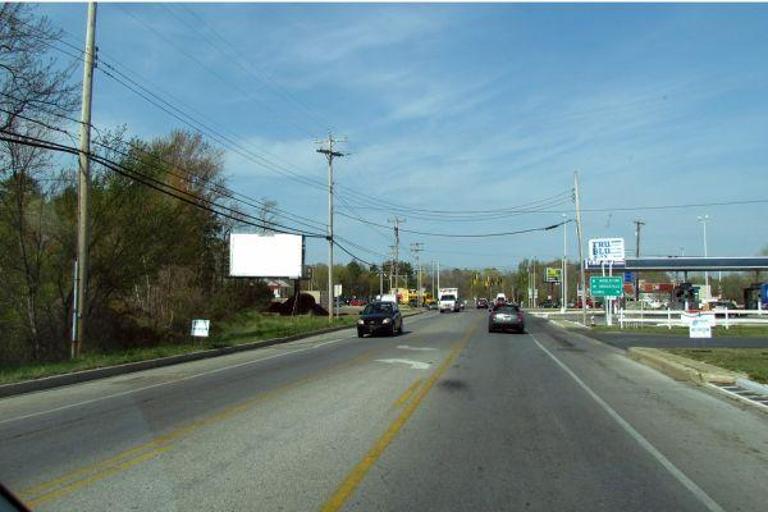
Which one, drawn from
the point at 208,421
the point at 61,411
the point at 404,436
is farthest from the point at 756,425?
the point at 61,411

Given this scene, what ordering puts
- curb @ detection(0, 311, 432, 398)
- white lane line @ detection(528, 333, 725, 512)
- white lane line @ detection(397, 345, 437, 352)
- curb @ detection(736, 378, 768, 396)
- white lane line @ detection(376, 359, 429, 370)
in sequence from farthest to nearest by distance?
white lane line @ detection(397, 345, 437, 352) < white lane line @ detection(376, 359, 429, 370) < curb @ detection(0, 311, 432, 398) < curb @ detection(736, 378, 768, 396) < white lane line @ detection(528, 333, 725, 512)

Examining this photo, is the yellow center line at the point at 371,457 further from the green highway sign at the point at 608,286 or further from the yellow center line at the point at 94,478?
the green highway sign at the point at 608,286

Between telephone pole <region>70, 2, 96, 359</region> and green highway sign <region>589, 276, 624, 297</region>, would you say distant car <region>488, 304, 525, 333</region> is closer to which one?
green highway sign <region>589, 276, 624, 297</region>

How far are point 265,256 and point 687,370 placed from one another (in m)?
46.8

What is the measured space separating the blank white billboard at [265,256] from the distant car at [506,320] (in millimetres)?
27507

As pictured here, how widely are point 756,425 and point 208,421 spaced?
800cm

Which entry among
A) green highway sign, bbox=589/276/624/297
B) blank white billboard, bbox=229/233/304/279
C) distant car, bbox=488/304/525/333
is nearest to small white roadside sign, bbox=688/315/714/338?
distant car, bbox=488/304/525/333

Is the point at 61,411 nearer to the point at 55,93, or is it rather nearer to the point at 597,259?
the point at 55,93

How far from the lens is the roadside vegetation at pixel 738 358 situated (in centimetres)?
1670

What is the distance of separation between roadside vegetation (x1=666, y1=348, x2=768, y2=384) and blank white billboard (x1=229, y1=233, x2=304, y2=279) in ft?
133

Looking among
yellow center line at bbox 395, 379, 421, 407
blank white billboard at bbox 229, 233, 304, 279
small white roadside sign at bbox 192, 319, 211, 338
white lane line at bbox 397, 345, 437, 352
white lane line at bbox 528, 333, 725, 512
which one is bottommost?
white lane line at bbox 528, 333, 725, 512

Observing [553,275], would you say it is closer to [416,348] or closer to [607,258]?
[607,258]

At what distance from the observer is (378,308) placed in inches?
1391

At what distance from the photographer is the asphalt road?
6371mm
